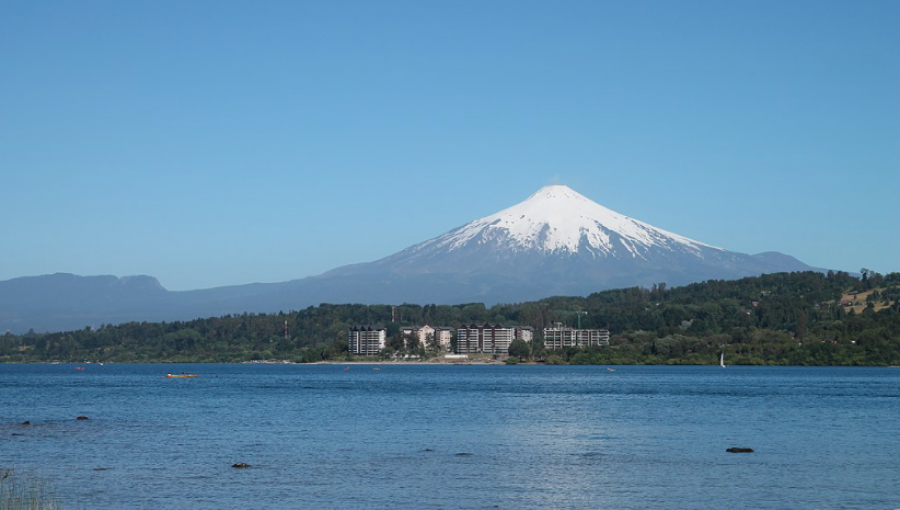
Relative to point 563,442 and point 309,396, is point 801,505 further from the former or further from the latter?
point 309,396

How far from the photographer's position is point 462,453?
167 feet

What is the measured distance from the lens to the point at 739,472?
44.0 m

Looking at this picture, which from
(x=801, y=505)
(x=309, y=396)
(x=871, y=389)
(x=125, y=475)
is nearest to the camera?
(x=801, y=505)

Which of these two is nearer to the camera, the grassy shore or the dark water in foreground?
the grassy shore

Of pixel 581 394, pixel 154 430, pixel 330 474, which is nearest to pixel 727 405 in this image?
pixel 581 394

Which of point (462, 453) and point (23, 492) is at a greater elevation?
point (23, 492)

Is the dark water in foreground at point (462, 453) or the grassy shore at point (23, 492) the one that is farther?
the dark water in foreground at point (462, 453)

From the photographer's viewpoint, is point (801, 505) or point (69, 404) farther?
point (69, 404)

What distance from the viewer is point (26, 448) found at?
52719mm

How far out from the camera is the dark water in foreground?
126 ft

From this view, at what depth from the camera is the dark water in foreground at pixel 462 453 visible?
126 feet

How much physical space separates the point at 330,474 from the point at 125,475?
7.59m

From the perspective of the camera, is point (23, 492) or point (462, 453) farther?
point (462, 453)

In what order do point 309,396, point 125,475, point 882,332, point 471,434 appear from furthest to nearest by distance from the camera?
point 882,332 → point 309,396 → point 471,434 → point 125,475
